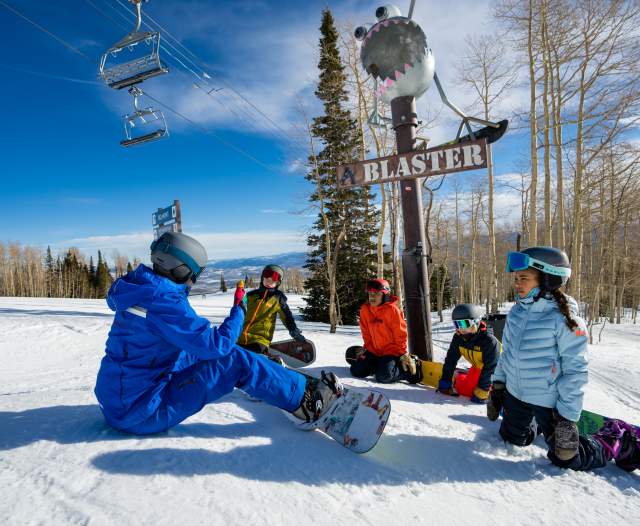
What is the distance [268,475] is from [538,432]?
1.93m

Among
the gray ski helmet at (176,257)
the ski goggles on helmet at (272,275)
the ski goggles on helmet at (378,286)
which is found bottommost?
the ski goggles on helmet at (378,286)

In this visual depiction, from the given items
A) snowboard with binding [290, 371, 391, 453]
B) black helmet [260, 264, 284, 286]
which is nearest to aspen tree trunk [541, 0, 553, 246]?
black helmet [260, 264, 284, 286]

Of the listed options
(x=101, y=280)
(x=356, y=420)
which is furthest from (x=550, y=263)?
(x=101, y=280)

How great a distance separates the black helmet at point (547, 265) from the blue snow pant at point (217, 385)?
171 centimetres

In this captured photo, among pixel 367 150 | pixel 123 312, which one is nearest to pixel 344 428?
pixel 123 312

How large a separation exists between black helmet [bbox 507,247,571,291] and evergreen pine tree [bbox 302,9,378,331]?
1087 centimetres

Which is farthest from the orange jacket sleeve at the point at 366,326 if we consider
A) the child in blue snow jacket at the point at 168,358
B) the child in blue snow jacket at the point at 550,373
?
the child in blue snow jacket at the point at 168,358

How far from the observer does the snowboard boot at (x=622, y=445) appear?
2.35m

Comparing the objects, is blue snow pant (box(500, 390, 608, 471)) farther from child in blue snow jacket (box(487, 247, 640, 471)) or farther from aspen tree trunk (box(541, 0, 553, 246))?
aspen tree trunk (box(541, 0, 553, 246))

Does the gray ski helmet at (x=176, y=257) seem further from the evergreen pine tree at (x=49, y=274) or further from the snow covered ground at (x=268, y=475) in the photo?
the evergreen pine tree at (x=49, y=274)

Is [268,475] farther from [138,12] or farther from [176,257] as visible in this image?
[138,12]

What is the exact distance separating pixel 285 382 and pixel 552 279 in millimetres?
1887

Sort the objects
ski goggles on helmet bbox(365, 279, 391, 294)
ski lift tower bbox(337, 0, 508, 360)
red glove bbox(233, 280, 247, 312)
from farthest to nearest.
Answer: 1. ski goggles on helmet bbox(365, 279, 391, 294)
2. ski lift tower bbox(337, 0, 508, 360)
3. red glove bbox(233, 280, 247, 312)

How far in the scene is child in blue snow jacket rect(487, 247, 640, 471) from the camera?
2.25m
